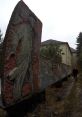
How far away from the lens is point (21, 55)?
Result: 896cm

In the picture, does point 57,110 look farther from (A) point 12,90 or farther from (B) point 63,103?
(A) point 12,90

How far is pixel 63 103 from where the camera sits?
8484 millimetres

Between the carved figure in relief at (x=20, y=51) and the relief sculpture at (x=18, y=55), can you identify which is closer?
the relief sculpture at (x=18, y=55)

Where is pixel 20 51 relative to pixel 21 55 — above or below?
above

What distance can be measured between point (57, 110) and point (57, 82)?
2109 millimetres

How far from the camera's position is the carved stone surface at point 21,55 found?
8.51 meters

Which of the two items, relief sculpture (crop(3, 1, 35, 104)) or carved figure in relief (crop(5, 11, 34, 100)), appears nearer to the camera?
relief sculpture (crop(3, 1, 35, 104))

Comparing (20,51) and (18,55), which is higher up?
(20,51)

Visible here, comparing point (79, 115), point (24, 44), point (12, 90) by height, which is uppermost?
point (24, 44)

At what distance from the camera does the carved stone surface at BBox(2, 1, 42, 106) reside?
27.9 feet

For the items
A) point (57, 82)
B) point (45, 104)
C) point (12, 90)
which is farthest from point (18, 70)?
point (57, 82)

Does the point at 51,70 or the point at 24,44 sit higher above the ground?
the point at 24,44

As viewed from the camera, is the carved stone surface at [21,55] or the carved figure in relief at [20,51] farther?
the carved figure in relief at [20,51]

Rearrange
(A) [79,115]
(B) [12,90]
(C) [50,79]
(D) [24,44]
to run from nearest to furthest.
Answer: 1. (A) [79,115]
2. (B) [12,90]
3. (D) [24,44]
4. (C) [50,79]
